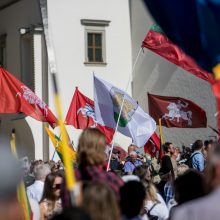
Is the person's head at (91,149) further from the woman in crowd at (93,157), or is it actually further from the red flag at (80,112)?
the red flag at (80,112)

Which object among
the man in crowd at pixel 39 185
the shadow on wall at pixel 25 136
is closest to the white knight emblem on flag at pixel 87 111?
the man in crowd at pixel 39 185

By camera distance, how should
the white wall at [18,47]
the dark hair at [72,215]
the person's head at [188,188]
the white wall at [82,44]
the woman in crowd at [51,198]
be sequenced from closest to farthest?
the dark hair at [72,215], the person's head at [188,188], the woman in crowd at [51,198], the white wall at [82,44], the white wall at [18,47]

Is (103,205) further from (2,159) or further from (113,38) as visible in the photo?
(113,38)

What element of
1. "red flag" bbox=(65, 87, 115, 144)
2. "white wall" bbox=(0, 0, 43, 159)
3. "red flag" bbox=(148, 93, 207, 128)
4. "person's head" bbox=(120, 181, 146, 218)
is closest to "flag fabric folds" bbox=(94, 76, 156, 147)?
"red flag" bbox=(148, 93, 207, 128)

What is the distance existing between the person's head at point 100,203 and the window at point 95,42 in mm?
29116

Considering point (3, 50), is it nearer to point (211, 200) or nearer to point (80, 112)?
point (80, 112)

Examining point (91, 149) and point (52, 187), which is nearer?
point (91, 149)

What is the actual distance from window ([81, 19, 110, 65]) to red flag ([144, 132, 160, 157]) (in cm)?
1355

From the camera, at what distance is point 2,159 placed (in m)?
4.80

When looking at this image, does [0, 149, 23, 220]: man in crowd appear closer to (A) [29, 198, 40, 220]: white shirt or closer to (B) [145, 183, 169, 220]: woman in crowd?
(A) [29, 198, 40, 220]: white shirt

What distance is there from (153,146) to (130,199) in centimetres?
1435

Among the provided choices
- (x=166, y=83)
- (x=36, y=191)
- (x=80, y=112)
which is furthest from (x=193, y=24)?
(x=166, y=83)

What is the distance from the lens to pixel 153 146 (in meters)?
21.4

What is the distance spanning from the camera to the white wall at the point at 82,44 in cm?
3394
